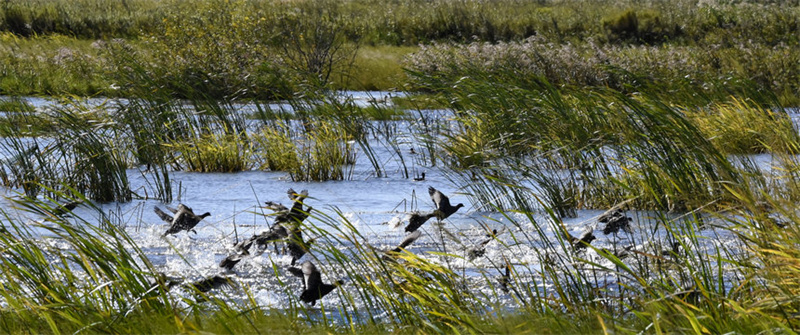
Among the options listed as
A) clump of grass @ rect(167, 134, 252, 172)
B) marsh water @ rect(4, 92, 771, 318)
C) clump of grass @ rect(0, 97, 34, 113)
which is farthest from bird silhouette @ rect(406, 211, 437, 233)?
clump of grass @ rect(0, 97, 34, 113)

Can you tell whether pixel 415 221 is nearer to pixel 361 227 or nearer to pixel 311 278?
pixel 361 227

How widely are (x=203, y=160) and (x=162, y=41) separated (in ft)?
25.0

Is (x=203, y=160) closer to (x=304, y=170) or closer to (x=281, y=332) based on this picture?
(x=304, y=170)

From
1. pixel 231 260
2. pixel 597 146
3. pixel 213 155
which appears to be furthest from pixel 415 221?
pixel 213 155

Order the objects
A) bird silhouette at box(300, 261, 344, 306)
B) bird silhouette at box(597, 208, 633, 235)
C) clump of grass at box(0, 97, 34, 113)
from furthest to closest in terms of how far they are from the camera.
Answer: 1. clump of grass at box(0, 97, 34, 113)
2. bird silhouette at box(597, 208, 633, 235)
3. bird silhouette at box(300, 261, 344, 306)

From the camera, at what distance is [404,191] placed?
22.4 ft

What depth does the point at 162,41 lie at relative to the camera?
47.8 ft

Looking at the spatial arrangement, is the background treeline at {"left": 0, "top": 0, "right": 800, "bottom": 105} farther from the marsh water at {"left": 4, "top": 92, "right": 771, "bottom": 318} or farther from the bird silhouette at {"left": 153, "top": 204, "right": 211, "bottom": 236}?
the bird silhouette at {"left": 153, "top": 204, "right": 211, "bottom": 236}

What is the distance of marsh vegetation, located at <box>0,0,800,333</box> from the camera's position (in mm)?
2930

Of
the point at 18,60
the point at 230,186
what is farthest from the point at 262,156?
the point at 18,60

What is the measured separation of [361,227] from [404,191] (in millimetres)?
1543

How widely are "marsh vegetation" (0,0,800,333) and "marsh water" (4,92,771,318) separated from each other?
0.10 feet

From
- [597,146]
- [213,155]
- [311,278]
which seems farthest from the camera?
[213,155]

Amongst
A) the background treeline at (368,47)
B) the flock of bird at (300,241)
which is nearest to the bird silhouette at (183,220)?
the flock of bird at (300,241)
